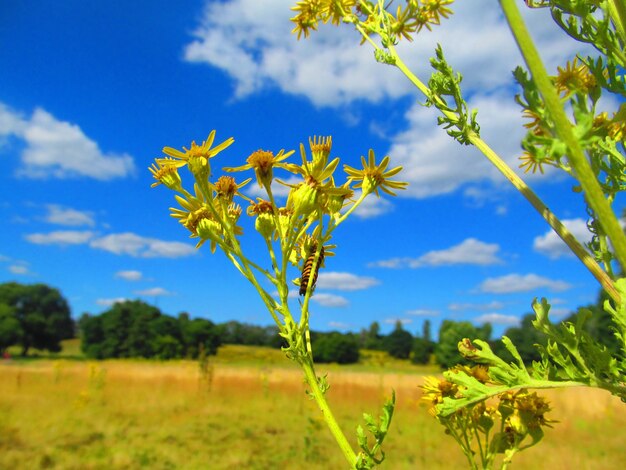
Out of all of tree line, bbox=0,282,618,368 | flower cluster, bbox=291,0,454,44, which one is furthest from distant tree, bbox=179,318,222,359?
flower cluster, bbox=291,0,454,44

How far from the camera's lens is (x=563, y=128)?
2.08 feet

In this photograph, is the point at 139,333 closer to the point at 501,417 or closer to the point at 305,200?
the point at 501,417

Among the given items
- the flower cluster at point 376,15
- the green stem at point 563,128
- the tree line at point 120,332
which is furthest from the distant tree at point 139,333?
the green stem at point 563,128

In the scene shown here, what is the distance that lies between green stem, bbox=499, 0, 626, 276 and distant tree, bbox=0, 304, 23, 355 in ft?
205

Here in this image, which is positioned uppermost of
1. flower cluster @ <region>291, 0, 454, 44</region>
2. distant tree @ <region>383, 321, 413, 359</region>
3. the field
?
flower cluster @ <region>291, 0, 454, 44</region>

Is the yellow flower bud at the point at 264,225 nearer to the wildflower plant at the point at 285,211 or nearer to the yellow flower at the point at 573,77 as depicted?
the wildflower plant at the point at 285,211

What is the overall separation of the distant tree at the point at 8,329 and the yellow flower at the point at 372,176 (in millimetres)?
61928

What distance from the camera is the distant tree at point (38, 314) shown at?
185 feet

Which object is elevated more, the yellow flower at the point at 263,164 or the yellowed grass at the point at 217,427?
the yellow flower at the point at 263,164

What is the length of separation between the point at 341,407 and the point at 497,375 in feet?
54.3

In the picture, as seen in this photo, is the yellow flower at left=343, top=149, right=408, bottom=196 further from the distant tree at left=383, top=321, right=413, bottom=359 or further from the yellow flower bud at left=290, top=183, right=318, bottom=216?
the distant tree at left=383, top=321, right=413, bottom=359

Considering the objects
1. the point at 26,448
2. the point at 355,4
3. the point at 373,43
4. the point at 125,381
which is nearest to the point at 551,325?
the point at 373,43

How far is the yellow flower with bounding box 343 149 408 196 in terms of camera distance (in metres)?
1.33

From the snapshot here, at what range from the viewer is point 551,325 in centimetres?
108
